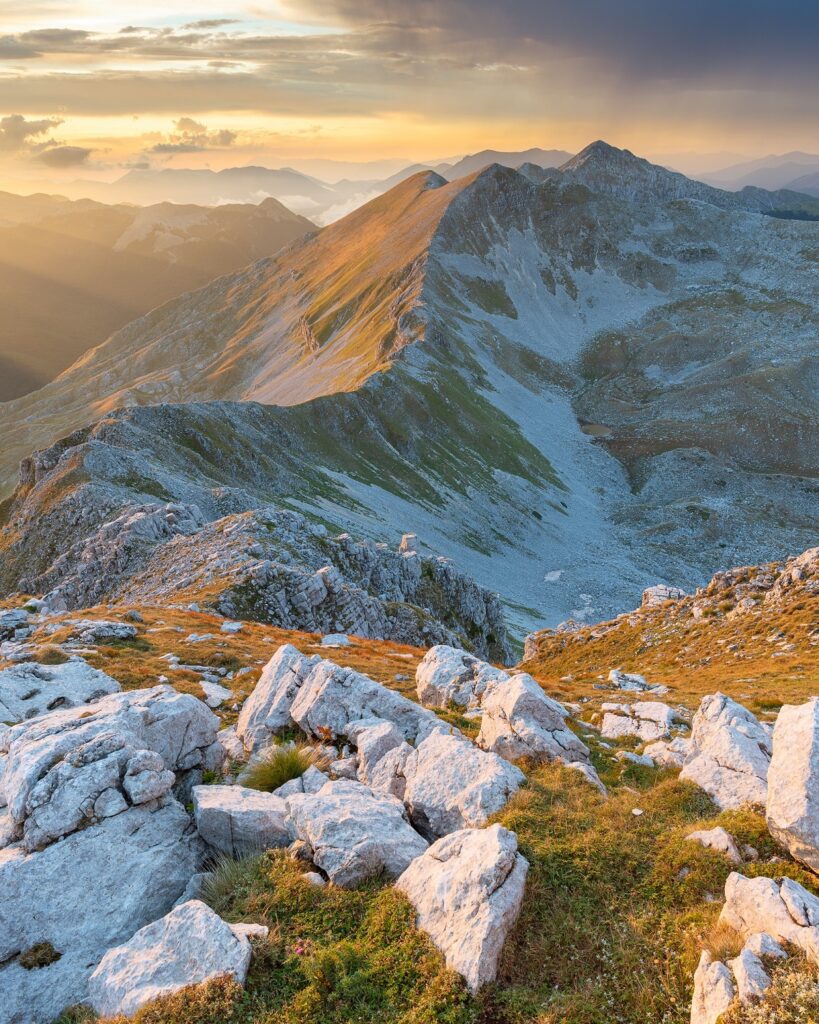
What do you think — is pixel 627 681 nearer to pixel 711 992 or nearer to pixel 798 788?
pixel 798 788

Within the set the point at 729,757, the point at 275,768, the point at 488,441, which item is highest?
the point at 729,757

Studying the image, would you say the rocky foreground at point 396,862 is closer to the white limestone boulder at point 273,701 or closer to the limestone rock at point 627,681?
the white limestone boulder at point 273,701

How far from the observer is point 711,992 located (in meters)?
8.89

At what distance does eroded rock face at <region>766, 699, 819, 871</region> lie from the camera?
35.2 feet

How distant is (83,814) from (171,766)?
9.25 feet

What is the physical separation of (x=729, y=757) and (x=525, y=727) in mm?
4920

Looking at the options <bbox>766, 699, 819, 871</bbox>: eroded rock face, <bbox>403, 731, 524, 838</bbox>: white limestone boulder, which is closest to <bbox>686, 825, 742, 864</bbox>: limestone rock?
<bbox>766, 699, 819, 871</bbox>: eroded rock face

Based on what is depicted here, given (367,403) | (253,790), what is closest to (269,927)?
(253,790)

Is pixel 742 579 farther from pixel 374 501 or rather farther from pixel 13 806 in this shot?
pixel 374 501

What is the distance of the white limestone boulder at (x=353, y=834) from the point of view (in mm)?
12055

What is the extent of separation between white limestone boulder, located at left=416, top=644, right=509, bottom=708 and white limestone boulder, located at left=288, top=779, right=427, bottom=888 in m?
7.95

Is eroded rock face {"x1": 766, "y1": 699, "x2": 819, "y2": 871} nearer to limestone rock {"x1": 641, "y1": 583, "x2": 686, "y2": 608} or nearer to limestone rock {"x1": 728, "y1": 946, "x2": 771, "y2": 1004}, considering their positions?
limestone rock {"x1": 728, "y1": 946, "x2": 771, "y2": 1004}

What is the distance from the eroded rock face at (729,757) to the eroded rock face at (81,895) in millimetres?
11597

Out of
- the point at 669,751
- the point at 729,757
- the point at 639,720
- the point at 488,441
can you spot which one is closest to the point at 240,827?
the point at 729,757
